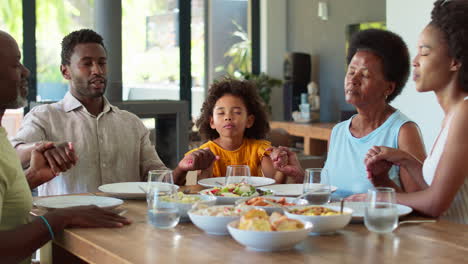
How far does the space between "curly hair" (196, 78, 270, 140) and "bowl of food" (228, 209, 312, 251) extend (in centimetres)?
166

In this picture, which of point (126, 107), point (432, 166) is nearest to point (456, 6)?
point (432, 166)

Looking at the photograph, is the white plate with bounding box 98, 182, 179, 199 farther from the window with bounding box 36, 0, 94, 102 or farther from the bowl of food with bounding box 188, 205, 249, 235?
the window with bounding box 36, 0, 94, 102

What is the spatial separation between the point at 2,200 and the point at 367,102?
4.66ft

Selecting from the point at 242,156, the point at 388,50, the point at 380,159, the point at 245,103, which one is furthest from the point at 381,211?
the point at 245,103

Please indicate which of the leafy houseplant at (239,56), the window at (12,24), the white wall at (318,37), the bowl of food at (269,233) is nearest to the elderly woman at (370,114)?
the bowl of food at (269,233)

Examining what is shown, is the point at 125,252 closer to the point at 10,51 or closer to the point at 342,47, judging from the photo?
the point at 10,51

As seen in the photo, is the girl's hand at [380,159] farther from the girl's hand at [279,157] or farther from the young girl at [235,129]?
the young girl at [235,129]

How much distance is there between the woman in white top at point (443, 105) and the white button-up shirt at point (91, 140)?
132 centimetres

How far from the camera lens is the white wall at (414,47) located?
166 inches

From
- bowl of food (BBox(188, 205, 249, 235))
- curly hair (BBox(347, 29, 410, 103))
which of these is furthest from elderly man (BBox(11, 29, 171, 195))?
bowl of food (BBox(188, 205, 249, 235))

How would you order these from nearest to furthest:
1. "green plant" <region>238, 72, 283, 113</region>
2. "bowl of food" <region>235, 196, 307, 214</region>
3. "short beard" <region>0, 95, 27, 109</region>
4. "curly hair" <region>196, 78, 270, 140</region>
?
"bowl of food" <region>235, 196, 307, 214</region>
"short beard" <region>0, 95, 27, 109</region>
"curly hair" <region>196, 78, 270, 140</region>
"green plant" <region>238, 72, 283, 113</region>

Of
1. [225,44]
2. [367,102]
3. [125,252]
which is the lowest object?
[125,252]

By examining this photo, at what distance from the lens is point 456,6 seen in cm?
202

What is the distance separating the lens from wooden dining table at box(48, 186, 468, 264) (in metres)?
1.46
